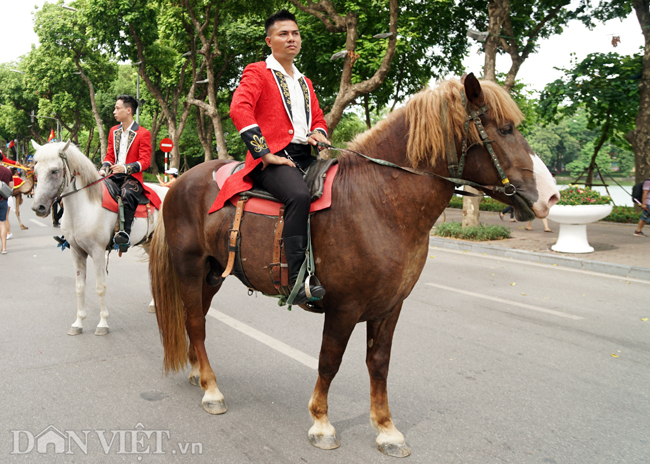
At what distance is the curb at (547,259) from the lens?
8750 mm

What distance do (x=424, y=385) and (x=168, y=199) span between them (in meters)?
2.56

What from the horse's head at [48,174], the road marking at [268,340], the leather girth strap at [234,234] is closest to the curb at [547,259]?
the road marking at [268,340]

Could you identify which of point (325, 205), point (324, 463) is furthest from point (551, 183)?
point (324, 463)

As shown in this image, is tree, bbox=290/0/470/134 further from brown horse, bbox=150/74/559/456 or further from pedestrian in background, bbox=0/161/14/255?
brown horse, bbox=150/74/559/456

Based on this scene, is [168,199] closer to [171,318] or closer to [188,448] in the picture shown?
[171,318]

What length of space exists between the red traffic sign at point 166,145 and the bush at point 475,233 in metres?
13.8

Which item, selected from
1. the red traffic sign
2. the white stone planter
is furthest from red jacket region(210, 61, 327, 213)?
the red traffic sign

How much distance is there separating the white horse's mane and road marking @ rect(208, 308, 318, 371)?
1984 millimetres

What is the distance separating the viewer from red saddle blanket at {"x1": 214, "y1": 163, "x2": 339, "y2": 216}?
2.95 m

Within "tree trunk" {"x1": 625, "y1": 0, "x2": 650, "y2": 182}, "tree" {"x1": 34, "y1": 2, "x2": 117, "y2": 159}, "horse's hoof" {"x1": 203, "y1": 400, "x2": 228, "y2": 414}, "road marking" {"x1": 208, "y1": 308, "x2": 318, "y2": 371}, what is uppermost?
"tree" {"x1": 34, "y1": 2, "x2": 117, "y2": 159}

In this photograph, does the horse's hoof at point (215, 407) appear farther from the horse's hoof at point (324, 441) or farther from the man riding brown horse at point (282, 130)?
the man riding brown horse at point (282, 130)

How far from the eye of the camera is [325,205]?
2.93 metres

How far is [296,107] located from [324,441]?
84.4 inches

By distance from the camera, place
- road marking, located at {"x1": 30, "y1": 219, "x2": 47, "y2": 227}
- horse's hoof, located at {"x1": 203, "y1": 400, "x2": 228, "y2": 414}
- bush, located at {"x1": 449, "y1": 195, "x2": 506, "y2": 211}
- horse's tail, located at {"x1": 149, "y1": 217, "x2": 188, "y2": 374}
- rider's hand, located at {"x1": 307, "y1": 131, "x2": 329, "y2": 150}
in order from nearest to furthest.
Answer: rider's hand, located at {"x1": 307, "y1": 131, "x2": 329, "y2": 150}
horse's hoof, located at {"x1": 203, "y1": 400, "x2": 228, "y2": 414}
horse's tail, located at {"x1": 149, "y1": 217, "x2": 188, "y2": 374}
road marking, located at {"x1": 30, "y1": 219, "x2": 47, "y2": 227}
bush, located at {"x1": 449, "y1": 195, "x2": 506, "y2": 211}
